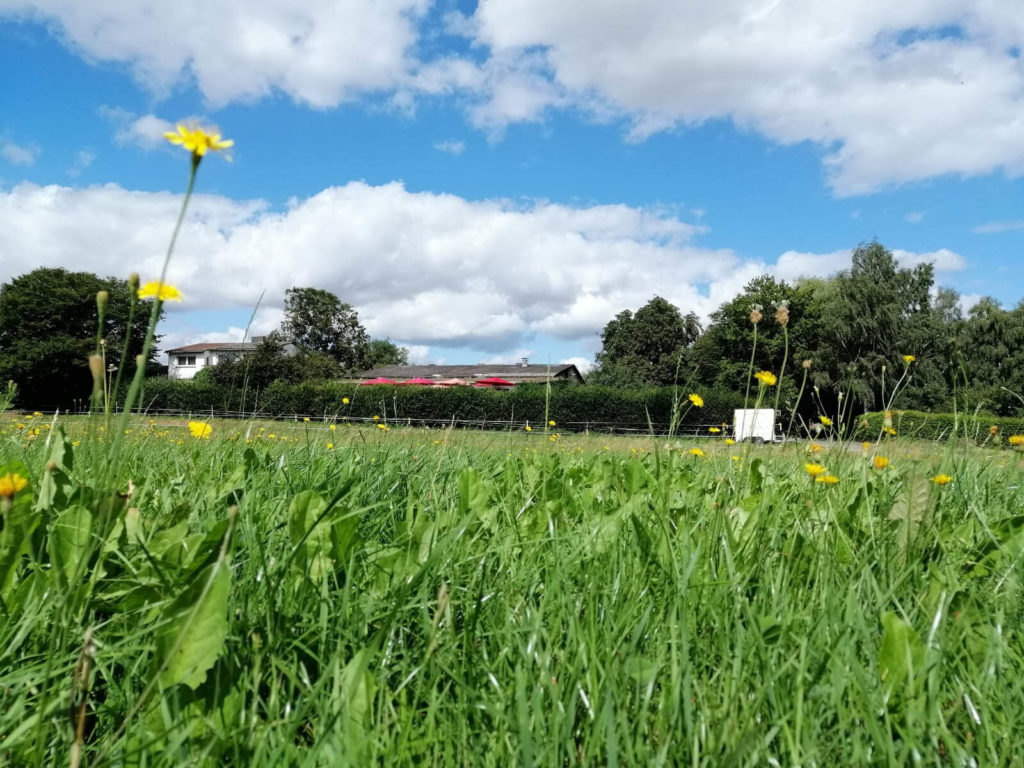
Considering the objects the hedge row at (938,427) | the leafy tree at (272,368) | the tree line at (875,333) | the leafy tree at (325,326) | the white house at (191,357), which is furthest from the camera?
the white house at (191,357)

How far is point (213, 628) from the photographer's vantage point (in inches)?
36.3

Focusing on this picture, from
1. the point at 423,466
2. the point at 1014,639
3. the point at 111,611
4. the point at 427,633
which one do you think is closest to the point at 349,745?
the point at 427,633

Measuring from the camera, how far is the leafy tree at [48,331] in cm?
4738

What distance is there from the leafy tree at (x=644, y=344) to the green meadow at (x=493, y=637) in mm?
55883

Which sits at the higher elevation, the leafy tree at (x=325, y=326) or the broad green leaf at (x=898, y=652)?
the leafy tree at (x=325, y=326)

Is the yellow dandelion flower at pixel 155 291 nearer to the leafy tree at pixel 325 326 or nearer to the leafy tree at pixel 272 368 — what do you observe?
the leafy tree at pixel 272 368

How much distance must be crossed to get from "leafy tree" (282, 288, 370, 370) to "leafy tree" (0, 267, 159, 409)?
773 inches

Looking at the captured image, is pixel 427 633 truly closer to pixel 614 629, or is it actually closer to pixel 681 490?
pixel 614 629

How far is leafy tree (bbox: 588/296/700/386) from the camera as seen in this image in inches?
2271

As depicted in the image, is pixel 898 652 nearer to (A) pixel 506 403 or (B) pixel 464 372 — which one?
(A) pixel 506 403

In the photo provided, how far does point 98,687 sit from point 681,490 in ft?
5.32

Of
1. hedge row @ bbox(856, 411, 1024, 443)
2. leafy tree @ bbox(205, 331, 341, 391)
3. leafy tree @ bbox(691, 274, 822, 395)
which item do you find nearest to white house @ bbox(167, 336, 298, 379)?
leafy tree @ bbox(205, 331, 341, 391)

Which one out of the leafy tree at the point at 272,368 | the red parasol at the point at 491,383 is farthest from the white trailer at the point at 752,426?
the leafy tree at the point at 272,368

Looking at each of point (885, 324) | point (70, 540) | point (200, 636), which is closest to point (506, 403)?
point (885, 324)
